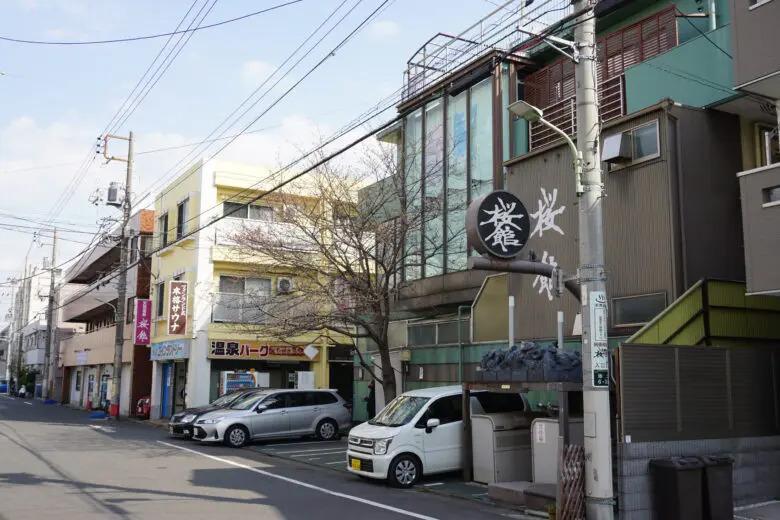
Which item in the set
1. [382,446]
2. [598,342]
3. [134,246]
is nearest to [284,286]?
[382,446]

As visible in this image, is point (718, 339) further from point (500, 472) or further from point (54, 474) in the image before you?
point (54, 474)

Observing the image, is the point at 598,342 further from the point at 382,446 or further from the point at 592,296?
the point at 382,446

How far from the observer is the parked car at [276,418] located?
67.3ft

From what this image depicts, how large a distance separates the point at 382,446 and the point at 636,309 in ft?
17.6

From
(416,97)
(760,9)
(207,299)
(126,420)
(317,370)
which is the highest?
(416,97)

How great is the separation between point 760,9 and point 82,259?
4812cm

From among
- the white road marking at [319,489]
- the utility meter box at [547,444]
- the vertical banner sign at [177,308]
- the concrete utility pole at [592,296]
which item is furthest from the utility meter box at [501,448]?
the vertical banner sign at [177,308]

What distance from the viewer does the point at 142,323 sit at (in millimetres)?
34250

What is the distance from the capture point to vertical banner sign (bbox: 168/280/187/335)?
29266mm

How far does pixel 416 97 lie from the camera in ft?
73.6

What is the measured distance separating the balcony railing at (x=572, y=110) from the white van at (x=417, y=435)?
6253 mm

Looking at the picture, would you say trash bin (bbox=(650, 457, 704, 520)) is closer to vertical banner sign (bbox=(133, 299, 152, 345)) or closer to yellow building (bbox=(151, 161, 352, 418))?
yellow building (bbox=(151, 161, 352, 418))

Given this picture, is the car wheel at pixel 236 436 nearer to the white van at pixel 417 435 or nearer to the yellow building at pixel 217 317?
the white van at pixel 417 435

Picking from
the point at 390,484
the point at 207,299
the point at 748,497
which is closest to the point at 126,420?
the point at 207,299
